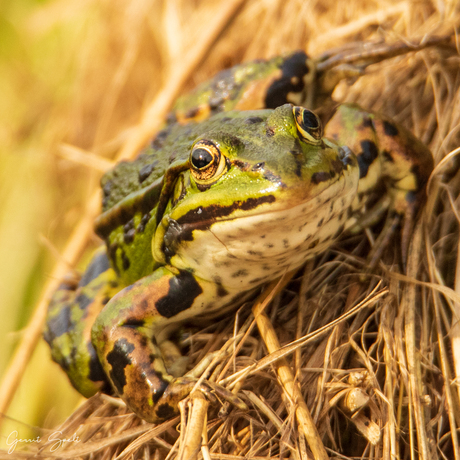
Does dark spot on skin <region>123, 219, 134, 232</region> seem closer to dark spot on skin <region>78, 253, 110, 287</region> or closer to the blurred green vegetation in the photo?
dark spot on skin <region>78, 253, 110, 287</region>

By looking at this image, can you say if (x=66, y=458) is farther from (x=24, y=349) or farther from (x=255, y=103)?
(x=255, y=103)

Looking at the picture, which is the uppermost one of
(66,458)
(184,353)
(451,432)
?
(66,458)

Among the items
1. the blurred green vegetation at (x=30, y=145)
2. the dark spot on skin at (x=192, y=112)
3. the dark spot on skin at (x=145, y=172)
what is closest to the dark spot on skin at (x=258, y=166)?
the dark spot on skin at (x=145, y=172)

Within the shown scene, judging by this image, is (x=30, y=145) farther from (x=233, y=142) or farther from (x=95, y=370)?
(x=233, y=142)

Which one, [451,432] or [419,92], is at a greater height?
[419,92]

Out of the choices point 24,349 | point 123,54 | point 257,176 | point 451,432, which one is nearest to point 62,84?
point 123,54

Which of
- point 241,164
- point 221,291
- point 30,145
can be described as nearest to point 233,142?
point 241,164

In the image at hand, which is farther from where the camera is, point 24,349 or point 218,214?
point 24,349
